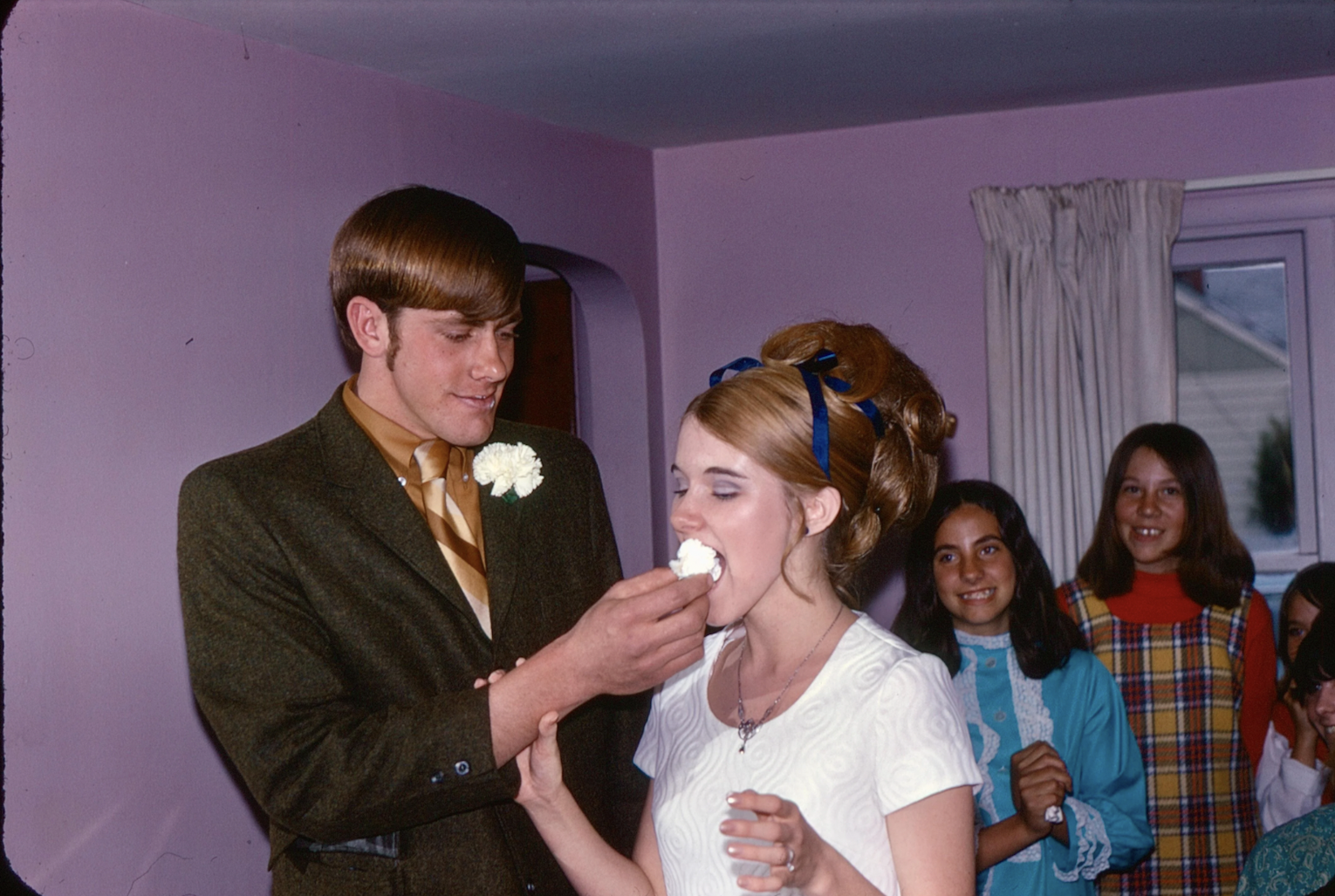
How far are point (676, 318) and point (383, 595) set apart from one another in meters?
3.62

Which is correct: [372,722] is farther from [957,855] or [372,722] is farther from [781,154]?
[781,154]

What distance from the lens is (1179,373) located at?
17.5 ft

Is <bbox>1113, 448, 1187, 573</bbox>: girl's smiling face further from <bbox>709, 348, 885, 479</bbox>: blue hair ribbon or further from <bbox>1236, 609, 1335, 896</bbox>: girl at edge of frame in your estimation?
<bbox>709, 348, 885, 479</bbox>: blue hair ribbon

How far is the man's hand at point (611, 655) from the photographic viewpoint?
6.11ft

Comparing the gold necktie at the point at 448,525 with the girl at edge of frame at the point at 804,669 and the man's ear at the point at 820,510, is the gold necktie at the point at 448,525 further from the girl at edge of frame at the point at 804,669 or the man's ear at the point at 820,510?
the man's ear at the point at 820,510

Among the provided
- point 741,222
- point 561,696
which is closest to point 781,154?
point 741,222

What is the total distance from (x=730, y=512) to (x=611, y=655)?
0.28m

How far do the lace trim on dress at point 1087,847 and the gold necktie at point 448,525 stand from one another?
156 centimetres

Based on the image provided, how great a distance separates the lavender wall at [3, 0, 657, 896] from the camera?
282 centimetres

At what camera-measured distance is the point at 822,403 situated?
196 cm

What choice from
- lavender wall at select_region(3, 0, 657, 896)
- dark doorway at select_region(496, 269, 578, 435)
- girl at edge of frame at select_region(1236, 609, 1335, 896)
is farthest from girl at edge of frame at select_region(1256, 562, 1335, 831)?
dark doorway at select_region(496, 269, 578, 435)

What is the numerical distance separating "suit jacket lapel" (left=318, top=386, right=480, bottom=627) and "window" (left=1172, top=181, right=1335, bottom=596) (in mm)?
3844

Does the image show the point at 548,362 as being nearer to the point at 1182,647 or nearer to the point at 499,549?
the point at 1182,647

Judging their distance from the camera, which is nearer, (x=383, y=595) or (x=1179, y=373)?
(x=383, y=595)
